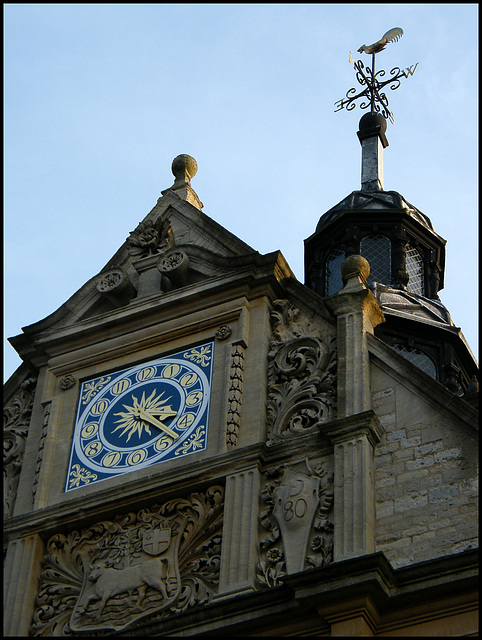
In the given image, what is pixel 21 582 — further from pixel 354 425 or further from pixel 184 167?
pixel 184 167

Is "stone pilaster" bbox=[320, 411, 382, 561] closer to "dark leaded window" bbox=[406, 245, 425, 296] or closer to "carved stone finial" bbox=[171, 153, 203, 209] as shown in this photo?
"carved stone finial" bbox=[171, 153, 203, 209]

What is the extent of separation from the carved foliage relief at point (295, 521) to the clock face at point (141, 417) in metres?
1.09

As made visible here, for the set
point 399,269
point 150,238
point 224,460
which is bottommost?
point 224,460

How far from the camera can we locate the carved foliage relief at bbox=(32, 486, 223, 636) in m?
14.2

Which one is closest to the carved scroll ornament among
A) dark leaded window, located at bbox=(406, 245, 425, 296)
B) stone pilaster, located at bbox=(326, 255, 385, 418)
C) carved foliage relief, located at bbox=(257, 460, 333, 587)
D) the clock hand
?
the clock hand

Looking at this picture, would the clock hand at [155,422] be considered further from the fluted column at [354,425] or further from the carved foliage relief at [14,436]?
the fluted column at [354,425]

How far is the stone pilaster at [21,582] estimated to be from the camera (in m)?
14.7

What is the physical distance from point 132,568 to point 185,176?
5.70 meters

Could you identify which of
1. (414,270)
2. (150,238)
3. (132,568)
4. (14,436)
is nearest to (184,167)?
(150,238)

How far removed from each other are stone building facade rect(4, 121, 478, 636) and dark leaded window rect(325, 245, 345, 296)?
490 cm

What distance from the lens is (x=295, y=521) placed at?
14.0 m

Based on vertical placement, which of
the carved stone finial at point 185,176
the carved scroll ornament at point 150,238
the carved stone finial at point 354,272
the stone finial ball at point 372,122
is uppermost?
the stone finial ball at point 372,122

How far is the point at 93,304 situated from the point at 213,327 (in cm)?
174

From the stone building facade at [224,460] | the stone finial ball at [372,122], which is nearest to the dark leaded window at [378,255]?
the stone finial ball at [372,122]
